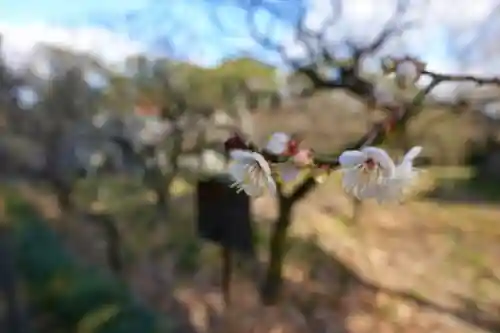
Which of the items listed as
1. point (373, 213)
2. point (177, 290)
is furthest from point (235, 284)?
point (373, 213)

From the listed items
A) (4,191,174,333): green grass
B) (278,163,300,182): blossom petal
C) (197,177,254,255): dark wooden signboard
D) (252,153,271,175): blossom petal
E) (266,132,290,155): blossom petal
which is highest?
(266,132,290,155): blossom petal

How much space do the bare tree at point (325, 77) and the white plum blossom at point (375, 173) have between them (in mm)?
119

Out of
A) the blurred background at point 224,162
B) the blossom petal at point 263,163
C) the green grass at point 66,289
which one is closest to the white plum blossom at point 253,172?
the blossom petal at point 263,163

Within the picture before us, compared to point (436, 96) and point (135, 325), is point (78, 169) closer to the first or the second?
point (135, 325)

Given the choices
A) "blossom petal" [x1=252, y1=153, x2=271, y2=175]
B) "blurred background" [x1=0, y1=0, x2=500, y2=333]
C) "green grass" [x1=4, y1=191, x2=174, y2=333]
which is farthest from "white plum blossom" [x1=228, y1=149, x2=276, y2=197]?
"green grass" [x1=4, y1=191, x2=174, y2=333]

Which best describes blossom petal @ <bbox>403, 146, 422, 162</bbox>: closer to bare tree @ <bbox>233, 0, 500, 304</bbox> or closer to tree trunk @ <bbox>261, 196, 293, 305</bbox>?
bare tree @ <bbox>233, 0, 500, 304</bbox>

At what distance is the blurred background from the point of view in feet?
2.40

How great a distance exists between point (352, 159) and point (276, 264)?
0.84 feet

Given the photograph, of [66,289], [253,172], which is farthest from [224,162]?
[66,289]

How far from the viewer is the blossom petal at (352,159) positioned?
56 centimetres

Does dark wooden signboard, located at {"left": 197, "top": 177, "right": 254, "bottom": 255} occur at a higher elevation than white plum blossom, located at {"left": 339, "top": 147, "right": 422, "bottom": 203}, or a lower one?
lower

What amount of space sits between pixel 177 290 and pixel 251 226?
0.45 ft

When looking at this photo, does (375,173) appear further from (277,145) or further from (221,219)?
(221,219)

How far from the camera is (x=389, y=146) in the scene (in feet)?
2.23
